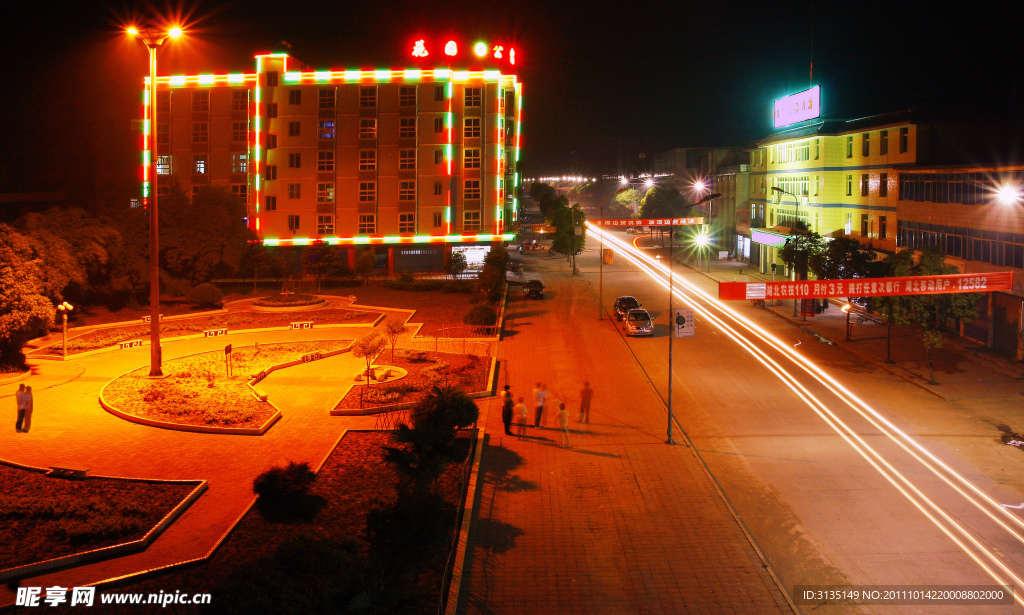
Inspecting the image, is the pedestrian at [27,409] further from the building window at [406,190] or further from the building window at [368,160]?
the building window at [368,160]

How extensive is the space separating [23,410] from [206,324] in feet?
58.3

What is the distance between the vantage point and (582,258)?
250 feet

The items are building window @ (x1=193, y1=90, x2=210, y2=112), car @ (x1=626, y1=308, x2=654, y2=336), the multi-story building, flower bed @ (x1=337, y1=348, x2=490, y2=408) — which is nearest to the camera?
flower bed @ (x1=337, y1=348, x2=490, y2=408)

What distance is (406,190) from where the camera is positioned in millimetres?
58531

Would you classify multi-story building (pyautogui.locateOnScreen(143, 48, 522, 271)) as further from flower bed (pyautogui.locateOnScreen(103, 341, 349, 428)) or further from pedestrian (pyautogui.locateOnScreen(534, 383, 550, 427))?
pedestrian (pyautogui.locateOnScreen(534, 383, 550, 427))

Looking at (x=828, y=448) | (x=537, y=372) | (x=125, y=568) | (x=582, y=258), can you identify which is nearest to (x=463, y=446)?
(x=125, y=568)

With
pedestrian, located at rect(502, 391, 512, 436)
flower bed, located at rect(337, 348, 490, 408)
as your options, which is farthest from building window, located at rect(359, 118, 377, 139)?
pedestrian, located at rect(502, 391, 512, 436)

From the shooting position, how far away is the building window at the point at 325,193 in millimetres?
58312

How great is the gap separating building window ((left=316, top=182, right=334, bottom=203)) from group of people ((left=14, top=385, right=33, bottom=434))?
4075 centimetres

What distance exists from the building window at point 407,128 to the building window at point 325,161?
555cm

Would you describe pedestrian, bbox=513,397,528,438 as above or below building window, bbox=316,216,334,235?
below

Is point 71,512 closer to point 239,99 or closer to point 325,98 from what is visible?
point 325,98

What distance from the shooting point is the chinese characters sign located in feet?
64.2

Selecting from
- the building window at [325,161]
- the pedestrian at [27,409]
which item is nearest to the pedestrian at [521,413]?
the pedestrian at [27,409]
